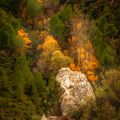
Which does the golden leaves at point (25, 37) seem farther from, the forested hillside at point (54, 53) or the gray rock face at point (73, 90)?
the gray rock face at point (73, 90)

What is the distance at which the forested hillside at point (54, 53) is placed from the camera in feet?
202

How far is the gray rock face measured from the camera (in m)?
65.2

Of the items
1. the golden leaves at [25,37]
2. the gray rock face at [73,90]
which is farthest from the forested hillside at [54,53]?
the gray rock face at [73,90]

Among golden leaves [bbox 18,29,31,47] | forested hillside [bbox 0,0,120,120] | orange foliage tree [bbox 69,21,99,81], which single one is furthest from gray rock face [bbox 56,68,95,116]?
golden leaves [bbox 18,29,31,47]

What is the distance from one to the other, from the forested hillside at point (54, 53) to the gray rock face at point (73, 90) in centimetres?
88

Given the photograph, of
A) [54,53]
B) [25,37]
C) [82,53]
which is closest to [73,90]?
[54,53]

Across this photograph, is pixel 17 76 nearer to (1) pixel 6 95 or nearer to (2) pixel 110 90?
(1) pixel 6 95

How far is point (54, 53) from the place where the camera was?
7081cm

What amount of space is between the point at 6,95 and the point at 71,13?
2407 cm

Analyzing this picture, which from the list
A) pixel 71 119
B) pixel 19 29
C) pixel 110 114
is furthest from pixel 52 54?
pixel 110 114

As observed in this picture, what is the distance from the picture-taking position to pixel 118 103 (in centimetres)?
6106

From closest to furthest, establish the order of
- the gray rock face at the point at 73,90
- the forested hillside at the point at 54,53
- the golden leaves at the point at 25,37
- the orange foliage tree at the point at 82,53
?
the forested hillside at the point at 54,53
the gray rock face at the point at 73,90
the orange foliage tree at the point at 82,53
the golden leaves at the point at 25,37

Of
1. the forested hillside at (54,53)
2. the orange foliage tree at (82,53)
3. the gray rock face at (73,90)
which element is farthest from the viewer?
the orange foliage tree at (82,53)

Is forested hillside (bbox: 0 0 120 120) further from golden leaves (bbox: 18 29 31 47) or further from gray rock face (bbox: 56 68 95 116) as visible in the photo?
gray rock face (bbox: 56 68 95 116)
